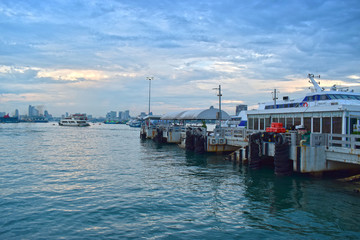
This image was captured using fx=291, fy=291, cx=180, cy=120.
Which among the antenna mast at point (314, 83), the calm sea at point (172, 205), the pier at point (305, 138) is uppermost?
the antenna mast at point (314, 83)

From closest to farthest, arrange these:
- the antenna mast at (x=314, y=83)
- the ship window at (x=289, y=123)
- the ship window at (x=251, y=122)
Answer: the ship window at (x=289, y=123) < the ship window at (x=251, y=122) < the antenna mast at (x=314, y=83)

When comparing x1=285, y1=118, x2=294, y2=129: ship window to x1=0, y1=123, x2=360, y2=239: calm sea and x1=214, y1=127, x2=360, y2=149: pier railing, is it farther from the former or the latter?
x1=0, y1=123, x2=360, y2=239: calm sea

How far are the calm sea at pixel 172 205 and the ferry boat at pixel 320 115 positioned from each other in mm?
4875

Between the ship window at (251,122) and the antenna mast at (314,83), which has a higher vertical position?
the antenna mast at (314,83)

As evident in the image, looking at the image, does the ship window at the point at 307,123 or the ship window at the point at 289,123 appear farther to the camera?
the ship window at the point at 289,123

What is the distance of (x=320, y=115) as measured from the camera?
2333 cm

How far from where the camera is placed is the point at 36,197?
1600cm

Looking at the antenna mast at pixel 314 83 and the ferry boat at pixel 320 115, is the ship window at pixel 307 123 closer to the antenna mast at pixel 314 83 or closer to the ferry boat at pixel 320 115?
the ferry boat at pixel 320 115

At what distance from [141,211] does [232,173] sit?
11.5 meters

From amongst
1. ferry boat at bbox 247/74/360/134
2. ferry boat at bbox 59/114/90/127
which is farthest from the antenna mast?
ferry boat at bbox 59/114/90/127

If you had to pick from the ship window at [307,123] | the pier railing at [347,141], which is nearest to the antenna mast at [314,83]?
the ship window at [307,123]

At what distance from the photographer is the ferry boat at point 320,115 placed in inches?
843

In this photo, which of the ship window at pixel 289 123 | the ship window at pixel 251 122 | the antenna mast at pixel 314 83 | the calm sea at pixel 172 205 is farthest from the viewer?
the antenna mast at pixel 314 83

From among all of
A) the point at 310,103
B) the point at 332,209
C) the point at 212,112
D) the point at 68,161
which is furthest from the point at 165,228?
the point at 212,112
